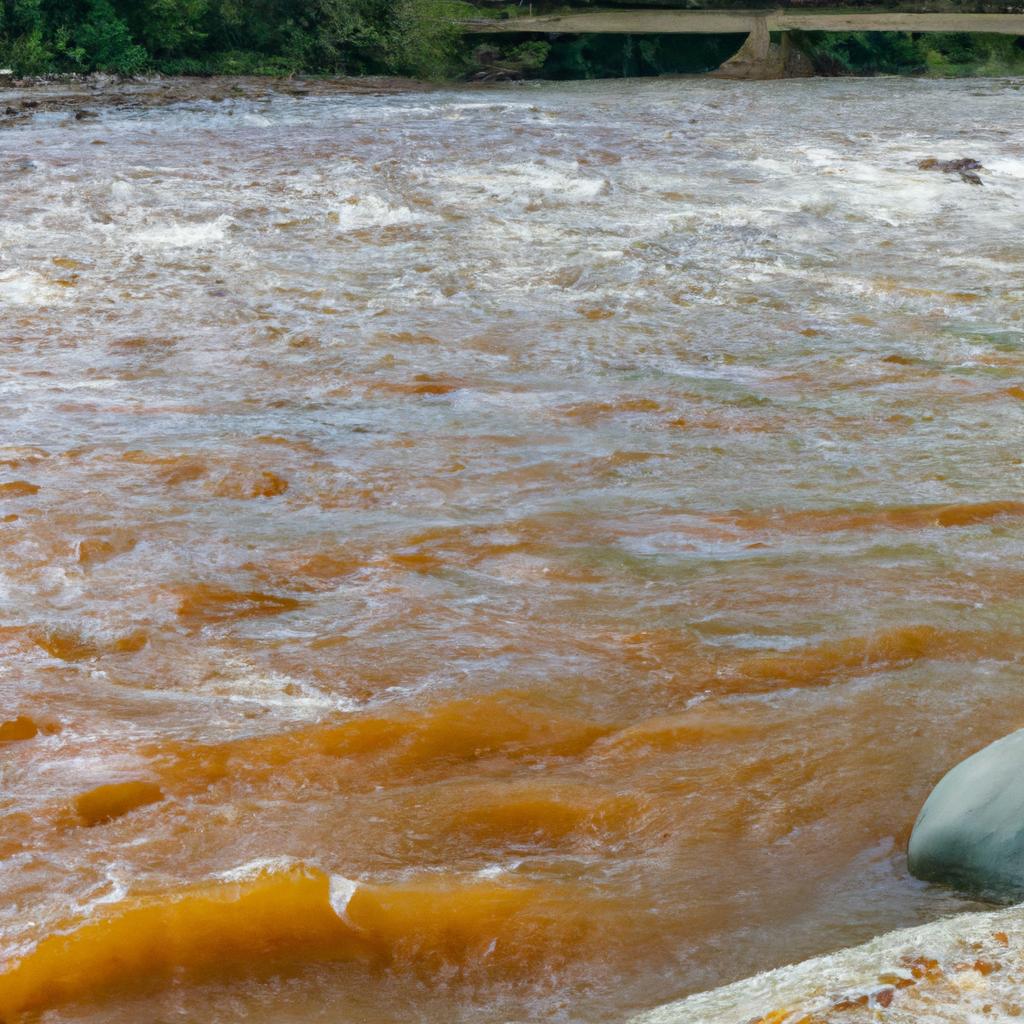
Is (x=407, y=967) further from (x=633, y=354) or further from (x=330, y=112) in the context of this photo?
(x=330, y=112)

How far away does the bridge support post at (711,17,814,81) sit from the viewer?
2309cm

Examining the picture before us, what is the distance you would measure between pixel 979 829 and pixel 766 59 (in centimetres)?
2305

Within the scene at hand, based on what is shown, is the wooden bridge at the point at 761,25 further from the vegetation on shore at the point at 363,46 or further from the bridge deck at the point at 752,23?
the vegetation on shore at the point at 363,46

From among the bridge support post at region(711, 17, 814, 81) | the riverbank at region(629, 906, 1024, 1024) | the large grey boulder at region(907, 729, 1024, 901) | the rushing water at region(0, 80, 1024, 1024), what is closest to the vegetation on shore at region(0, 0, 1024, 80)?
the bridge support post at region(711, 17, 814, 81)

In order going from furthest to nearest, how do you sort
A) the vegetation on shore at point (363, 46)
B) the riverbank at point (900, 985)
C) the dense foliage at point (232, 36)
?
the vegetation on shore at point (363, 46) < the dense foliage at point (232, 36) < the riverbank at point (900, 985)

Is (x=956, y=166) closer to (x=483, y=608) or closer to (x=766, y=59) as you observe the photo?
(x=483, y=608)

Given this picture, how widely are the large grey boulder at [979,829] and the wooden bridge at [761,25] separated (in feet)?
72.6

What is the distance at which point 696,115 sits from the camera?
16594 mm

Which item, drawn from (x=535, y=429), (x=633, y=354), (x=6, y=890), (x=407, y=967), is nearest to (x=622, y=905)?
(x=407, y=967)

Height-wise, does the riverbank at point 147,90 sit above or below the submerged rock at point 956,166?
above

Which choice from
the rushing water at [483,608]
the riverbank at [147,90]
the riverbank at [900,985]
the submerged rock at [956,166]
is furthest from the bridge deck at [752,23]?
the riverbank at [900,985]

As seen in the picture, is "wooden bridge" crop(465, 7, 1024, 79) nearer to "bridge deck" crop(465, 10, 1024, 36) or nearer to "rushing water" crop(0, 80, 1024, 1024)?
"bridge deck" crop(465, 10, 1024, 36)

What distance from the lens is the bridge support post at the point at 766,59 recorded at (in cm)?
2309

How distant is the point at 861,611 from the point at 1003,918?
176cm
